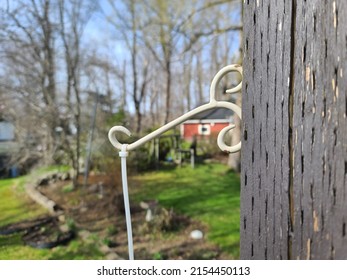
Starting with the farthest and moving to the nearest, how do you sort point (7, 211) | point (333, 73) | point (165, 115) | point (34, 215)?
point (165, 115)
point (34, 215)
point (7, 211)
point (333, 73)

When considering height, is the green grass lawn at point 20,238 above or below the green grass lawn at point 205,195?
above

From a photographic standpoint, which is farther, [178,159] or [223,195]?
[178,159]

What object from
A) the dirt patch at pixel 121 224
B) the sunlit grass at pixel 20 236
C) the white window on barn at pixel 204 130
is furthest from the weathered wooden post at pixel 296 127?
the white window on barn at pixel 204 130

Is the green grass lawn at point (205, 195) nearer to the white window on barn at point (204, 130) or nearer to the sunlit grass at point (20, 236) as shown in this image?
the white window on barn at point (204, 130)

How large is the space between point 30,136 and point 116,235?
151 centimetres

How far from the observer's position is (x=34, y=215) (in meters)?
2.30

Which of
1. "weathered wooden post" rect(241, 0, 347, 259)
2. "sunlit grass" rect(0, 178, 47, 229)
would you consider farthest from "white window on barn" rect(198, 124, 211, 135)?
"weathered wooden post" rect(241, 0, 347, 259)

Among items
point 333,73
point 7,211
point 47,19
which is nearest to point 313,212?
point 333,73

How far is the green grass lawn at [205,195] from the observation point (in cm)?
218

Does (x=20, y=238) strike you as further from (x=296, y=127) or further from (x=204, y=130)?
(x=204, y=130)

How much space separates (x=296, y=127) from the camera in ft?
1.03

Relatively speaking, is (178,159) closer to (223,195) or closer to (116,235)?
(223,195)

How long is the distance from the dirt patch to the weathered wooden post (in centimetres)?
146

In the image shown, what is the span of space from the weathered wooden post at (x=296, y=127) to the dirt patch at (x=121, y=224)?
4.79ft
